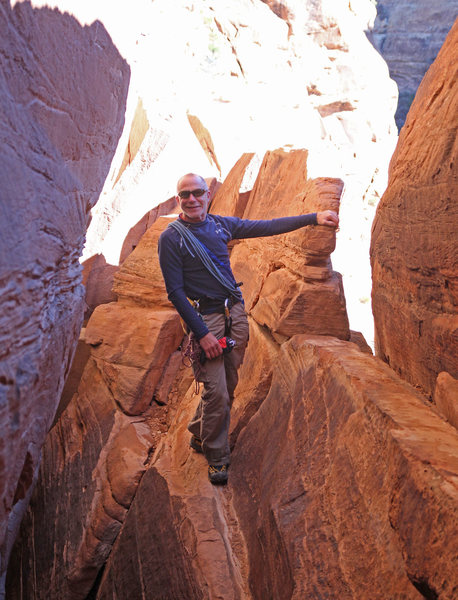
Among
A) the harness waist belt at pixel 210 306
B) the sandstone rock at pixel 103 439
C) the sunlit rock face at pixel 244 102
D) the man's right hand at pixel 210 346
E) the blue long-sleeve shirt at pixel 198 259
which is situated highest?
the sunlit rock face at pixel 244 102

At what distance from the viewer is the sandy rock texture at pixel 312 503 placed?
1720 millimetres

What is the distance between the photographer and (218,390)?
320cm

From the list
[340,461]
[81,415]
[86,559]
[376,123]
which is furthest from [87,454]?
[376,123]

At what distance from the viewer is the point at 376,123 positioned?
18734mm

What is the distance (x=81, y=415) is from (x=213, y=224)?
3.65 m

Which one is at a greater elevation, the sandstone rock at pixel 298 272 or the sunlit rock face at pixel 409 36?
the sunlit rock face at pixel 409 36

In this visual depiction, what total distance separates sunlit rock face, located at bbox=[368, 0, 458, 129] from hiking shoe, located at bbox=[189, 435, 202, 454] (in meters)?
26.8

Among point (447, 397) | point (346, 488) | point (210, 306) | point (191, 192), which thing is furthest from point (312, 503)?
point (191, 192)

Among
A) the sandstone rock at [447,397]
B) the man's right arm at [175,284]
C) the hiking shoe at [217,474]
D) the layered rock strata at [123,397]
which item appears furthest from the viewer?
the layered rock strata at [123,397]

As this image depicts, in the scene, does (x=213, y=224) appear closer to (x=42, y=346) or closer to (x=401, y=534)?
(x=42, y=346)

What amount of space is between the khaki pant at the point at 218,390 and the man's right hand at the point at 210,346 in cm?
12

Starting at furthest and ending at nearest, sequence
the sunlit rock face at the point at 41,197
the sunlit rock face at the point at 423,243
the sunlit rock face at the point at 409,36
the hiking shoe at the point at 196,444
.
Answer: the sunlit rock face at the point at 409,36 < the hiking shoe at the point at 196,444 < the sunlit rock face at the point at 423,243 < the sunlit rock face at the point at 41,197

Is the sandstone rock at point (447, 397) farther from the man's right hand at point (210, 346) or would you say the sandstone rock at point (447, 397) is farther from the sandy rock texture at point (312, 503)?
the man's right hand at point (210, 346)

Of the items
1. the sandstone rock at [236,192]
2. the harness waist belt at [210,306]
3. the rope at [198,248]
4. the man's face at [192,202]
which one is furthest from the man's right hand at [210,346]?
the sandstone rock at [236,192]
